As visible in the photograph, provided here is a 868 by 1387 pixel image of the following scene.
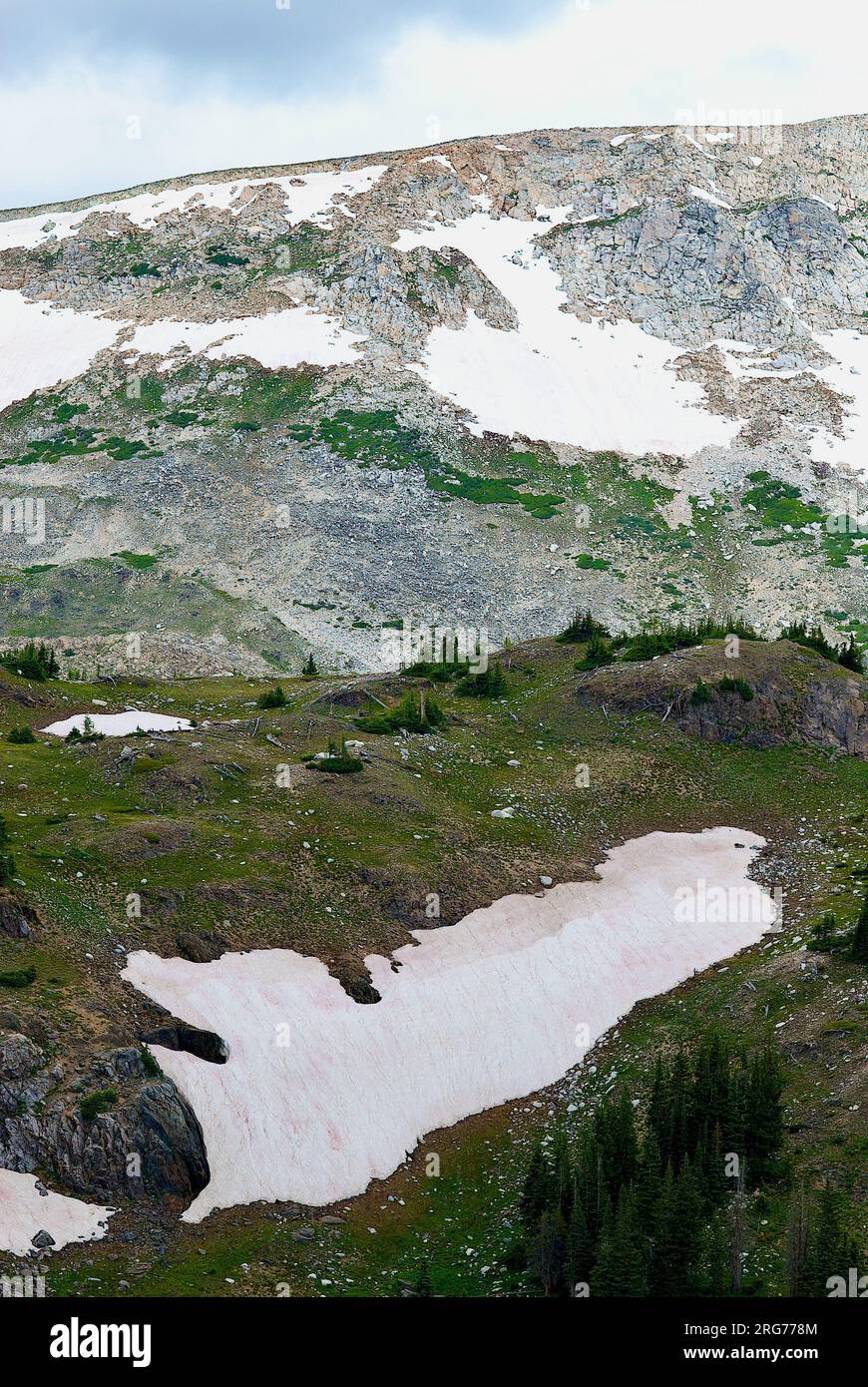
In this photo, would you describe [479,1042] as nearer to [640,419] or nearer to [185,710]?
[185,710]

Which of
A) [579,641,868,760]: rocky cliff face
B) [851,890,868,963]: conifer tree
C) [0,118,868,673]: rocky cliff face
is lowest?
[851,890,868,963]: conifer tree

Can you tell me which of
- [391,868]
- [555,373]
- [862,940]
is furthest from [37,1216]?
[555,373]

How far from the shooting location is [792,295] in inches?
6319

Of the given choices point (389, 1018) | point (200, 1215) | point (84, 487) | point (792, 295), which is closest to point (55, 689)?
point (389, 1018)

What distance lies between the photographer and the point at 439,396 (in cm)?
13788

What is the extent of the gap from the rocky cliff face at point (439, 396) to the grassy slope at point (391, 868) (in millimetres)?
39680

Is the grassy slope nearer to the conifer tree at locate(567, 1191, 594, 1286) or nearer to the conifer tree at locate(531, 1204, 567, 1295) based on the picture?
the conifer tree at locate(531, 1204, 567, 1295)

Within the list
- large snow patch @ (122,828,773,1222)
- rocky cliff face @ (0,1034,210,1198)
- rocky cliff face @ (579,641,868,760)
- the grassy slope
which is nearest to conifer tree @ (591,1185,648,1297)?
the grassy slope

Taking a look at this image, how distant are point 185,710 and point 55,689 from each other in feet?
21.9

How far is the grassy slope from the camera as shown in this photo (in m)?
31.9

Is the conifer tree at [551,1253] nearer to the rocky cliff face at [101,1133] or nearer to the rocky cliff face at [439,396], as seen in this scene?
the rocky cliff face at [101,1133]

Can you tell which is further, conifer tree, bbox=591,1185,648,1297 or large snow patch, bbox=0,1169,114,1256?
large snow patch, bbox=0,1169,114,1256

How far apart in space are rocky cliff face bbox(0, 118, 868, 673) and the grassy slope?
39680 millimetres

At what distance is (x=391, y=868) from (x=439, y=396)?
96798 mm
